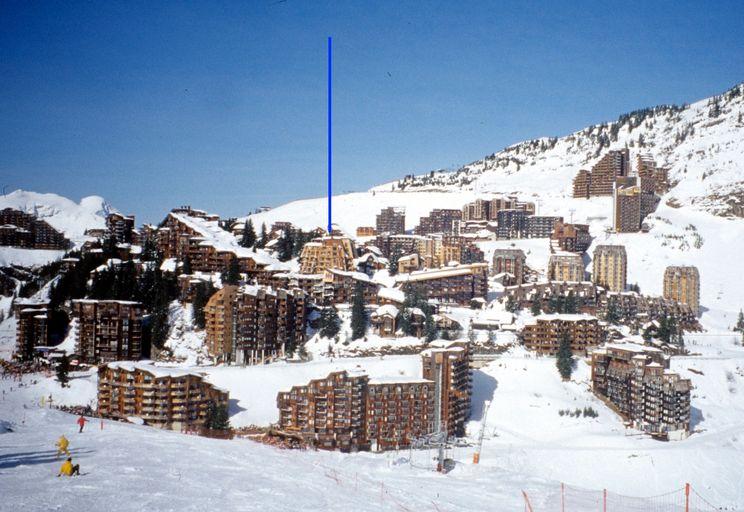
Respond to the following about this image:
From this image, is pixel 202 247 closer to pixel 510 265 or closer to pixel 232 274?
pixel 232 274

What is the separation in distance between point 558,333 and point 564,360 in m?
4.78

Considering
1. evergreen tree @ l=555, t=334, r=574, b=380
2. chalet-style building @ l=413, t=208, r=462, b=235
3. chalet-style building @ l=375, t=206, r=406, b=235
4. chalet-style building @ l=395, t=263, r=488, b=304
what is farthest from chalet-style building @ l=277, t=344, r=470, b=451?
chalet-style building @ l=375, t=206, r=406, b=235

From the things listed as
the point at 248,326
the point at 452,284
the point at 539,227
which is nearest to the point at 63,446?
the point at 248,326

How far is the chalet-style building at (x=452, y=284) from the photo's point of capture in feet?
224

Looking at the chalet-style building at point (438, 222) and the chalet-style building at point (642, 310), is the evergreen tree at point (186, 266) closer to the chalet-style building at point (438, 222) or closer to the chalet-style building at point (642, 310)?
the chalet-style building at point (642, 310)

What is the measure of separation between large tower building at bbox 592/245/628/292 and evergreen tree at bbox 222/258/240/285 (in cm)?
3790

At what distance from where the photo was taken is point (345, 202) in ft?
422

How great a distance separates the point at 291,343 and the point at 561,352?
2086 cm

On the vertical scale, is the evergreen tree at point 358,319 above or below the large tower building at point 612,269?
below

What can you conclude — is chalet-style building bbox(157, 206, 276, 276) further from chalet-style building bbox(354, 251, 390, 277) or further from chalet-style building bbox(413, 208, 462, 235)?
chalet-style building bbox(413, 208, 462, 235)

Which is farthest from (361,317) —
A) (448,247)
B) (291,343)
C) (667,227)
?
(667,227)

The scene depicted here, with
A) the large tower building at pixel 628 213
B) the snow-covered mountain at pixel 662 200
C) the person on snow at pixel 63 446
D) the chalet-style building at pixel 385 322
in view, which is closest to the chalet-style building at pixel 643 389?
the chalet-style building at pixel 385 322

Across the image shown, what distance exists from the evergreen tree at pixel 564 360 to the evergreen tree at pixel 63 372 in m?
35.4

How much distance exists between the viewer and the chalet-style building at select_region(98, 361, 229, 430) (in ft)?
138
